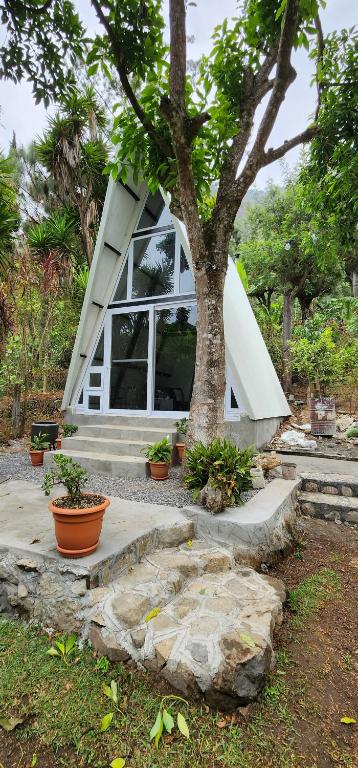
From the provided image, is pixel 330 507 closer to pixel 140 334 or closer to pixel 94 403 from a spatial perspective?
pixel 140 334

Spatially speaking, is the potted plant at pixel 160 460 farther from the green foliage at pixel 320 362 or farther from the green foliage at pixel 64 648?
the green foliage at pixel 320 362

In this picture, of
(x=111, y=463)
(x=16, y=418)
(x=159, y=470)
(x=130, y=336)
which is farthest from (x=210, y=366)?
(x=16, y=418)

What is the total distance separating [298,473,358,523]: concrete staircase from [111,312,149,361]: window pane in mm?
3515

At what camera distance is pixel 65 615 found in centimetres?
220

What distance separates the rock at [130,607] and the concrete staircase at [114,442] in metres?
2.55

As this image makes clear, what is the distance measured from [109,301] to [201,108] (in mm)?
3568

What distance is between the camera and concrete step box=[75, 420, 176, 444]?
5.56 m

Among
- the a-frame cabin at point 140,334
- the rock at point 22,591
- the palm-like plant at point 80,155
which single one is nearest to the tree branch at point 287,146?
the a-frame cabin at point 140,334

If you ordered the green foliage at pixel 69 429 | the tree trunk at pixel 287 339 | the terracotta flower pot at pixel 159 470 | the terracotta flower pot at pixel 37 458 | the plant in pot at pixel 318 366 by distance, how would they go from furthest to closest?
the tree trunk at pixel 287 339, the plant in pot at pixel 318 366, the green foliage at pixel 69 429, the terracotta flower pot at pixel 37 458, the terracotta flower pot at pixel 159 470

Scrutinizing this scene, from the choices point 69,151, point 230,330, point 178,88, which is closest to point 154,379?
point 230,330

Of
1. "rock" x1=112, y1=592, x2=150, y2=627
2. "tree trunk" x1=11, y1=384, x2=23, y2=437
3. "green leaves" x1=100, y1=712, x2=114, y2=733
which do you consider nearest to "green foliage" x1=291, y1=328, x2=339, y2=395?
"tree trunk" x1=11, y1=384, x2=23, y2=437

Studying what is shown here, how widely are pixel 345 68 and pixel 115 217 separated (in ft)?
12.7

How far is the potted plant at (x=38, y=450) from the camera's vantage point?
5.48 meters

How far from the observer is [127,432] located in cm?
584
